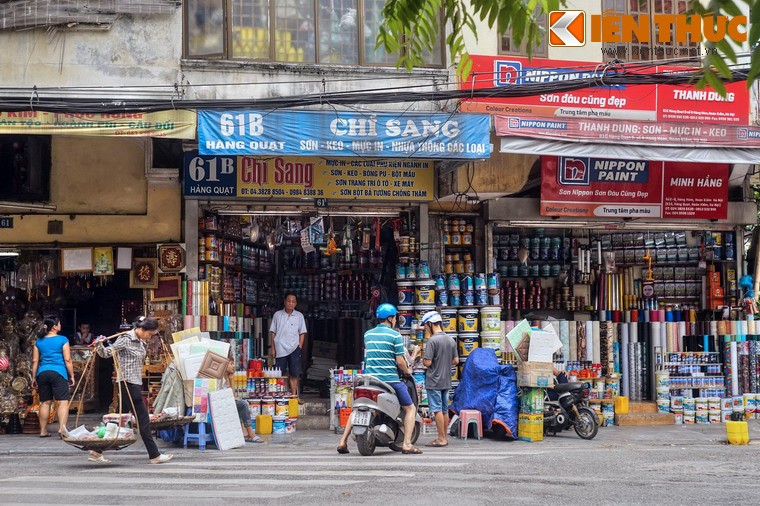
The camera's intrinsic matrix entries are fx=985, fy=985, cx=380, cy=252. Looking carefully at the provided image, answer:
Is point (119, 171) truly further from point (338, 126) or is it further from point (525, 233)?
point (525, 233)

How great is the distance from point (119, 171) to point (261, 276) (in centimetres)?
369

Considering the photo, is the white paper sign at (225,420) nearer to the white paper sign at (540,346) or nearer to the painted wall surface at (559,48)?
the white paper sign at (540,346)

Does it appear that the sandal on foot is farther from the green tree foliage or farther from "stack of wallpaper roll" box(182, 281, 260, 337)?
the green tree foliage

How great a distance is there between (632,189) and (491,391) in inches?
192

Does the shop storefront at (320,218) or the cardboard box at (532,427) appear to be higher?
the shop storefront at (320,218)

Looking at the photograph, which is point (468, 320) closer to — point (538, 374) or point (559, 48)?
point (538, 374)

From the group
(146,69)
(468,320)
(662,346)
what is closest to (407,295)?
(468,320)

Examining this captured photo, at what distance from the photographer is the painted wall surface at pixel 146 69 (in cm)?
1367

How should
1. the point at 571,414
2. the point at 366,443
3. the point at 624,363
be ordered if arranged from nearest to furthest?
the point at 366,443 < the point at 571,414 < the point at 624,363

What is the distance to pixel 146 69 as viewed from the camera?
548 inches

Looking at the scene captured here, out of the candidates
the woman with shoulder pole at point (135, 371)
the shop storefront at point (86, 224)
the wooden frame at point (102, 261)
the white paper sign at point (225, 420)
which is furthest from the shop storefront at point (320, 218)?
the woman with shoulder pole at point (135, 371)

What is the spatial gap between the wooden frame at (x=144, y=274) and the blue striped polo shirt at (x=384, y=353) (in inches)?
207

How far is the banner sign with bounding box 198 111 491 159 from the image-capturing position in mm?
13438

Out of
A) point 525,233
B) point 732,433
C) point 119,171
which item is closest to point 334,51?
point 119,171
